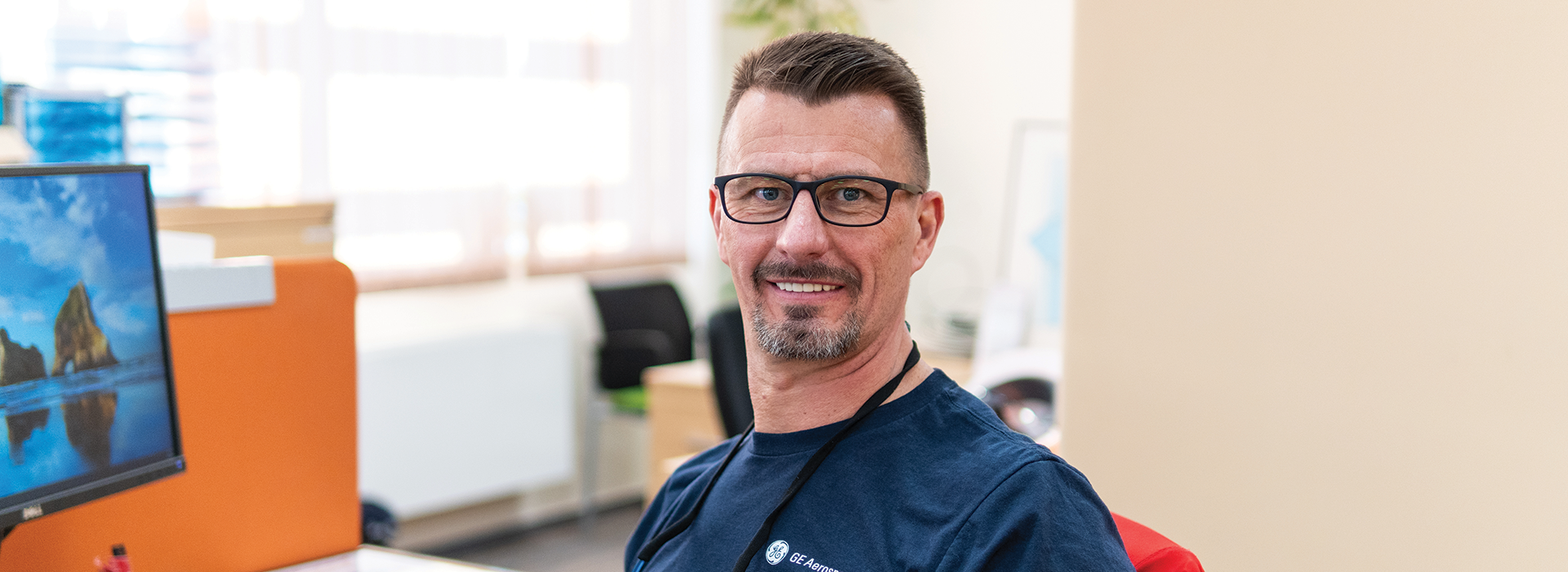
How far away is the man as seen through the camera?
1.11 meters

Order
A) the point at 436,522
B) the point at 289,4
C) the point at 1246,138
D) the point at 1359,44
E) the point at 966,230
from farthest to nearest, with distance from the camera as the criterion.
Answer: the point at 966,230 → the point at 436,522 → the point at 289,4 → the point at 1246,138 → the point at 1359,44

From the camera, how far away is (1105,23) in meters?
1.42

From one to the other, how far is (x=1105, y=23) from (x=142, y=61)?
2.90 meters

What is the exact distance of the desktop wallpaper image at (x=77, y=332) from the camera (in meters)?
1.11

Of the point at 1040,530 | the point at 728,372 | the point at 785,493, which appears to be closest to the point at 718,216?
the point at 785,493

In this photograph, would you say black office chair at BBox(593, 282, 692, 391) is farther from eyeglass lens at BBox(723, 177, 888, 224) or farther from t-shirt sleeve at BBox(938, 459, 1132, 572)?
t-shirt sleeve at BBox(938, 459, 1132, 572)

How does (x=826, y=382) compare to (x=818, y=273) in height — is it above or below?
below

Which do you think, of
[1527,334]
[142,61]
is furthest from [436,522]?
[1527,334]

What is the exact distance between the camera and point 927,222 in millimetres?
1268

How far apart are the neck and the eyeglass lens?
13 centimetres

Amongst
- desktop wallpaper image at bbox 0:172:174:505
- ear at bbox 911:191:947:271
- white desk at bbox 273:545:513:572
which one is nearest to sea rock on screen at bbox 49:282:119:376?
desktop wallpaper image at bbox 0:172:174:505

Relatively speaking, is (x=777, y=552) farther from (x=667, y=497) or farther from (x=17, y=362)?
(x=17, y=362)

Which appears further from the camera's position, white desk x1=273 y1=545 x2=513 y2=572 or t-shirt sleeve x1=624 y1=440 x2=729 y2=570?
white desk x1=273 y1=545 x2=513 y2=572

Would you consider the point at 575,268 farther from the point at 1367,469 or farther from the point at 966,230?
the point at 1367,469
